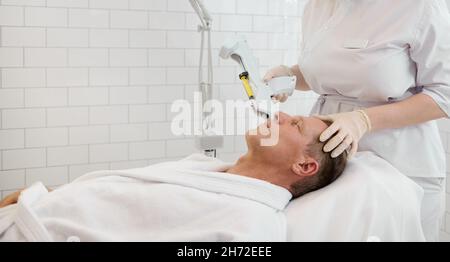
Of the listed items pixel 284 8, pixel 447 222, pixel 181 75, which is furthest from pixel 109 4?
pixel 447 222

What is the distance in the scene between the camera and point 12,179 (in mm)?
1871

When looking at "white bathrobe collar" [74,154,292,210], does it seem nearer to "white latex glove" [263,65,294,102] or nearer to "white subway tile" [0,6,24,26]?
"white latex glove" [263,65,294,102]

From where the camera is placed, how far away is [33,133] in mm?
1900

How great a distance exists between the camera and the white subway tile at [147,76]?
206 cm

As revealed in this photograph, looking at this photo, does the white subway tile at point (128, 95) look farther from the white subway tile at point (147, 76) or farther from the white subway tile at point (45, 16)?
the white subway tile at point (45, 16)

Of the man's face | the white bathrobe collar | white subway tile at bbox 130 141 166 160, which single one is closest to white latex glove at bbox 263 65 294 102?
the man's face

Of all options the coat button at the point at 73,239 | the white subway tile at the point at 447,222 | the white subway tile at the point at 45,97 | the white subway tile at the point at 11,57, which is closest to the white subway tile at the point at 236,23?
the white subway tile at the point at 45,97

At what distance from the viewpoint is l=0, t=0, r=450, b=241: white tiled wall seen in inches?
73.9

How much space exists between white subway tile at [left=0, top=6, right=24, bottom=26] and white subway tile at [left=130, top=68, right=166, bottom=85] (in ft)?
1.65

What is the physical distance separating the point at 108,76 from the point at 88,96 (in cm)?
12

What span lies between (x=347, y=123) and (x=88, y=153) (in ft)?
3.92

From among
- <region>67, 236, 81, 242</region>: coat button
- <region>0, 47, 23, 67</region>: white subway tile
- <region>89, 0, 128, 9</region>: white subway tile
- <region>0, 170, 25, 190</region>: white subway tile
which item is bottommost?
<region>0, 170, 25, 190</region>: white subway tile
